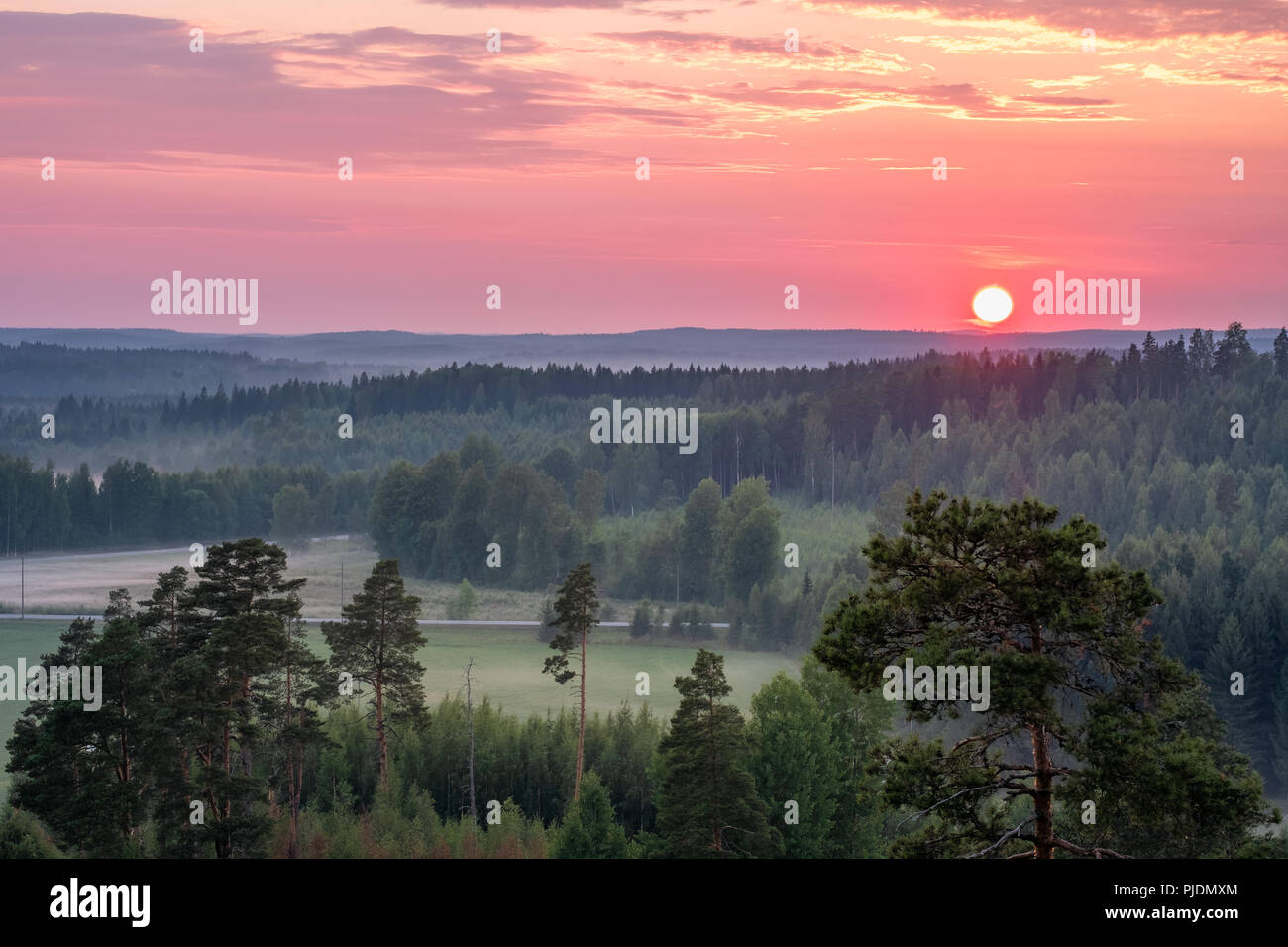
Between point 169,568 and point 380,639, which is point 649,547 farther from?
point 380,639

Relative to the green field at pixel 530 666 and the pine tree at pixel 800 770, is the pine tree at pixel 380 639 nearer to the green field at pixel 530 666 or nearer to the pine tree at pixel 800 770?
the pine tree at pixel 800 770

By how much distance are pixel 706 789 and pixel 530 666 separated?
243 feet

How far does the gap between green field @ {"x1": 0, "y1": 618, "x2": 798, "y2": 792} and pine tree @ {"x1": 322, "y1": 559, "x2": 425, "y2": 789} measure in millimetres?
34371

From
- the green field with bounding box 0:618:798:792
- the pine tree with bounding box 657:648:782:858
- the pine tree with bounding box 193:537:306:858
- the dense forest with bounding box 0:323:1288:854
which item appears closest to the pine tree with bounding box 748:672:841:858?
the dense forest with bounding box 0:323:1288:854

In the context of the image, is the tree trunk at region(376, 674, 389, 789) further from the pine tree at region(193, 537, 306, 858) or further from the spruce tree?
the spruce tree

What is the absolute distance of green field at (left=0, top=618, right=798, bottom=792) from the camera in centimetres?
9756

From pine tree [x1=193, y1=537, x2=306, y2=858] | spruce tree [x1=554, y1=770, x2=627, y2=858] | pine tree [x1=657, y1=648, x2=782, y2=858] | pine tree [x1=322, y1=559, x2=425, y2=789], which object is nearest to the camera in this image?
pine tree [x1=193, y1=537, x2=306, y2=858]

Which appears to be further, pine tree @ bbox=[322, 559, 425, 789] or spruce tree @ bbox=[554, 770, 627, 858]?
pine tree @ bbox=[322, 559, 425, 789]

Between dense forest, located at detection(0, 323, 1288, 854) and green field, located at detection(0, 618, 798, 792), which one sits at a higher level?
dense forest, located at detection(0, 323, 1288, 854)

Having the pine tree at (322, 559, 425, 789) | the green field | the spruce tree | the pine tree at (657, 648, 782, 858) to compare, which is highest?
the pine tree at (322, 559, 425, 789)

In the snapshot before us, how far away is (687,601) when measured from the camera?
15188 cm
